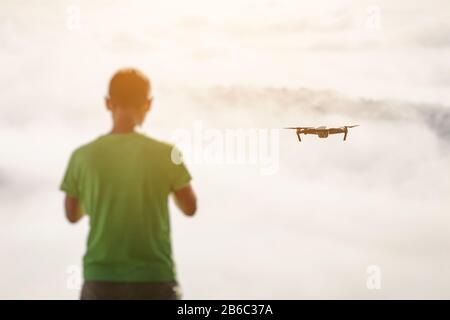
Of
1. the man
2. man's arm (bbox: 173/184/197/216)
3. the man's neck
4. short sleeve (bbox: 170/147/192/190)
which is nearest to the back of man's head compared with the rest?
the man

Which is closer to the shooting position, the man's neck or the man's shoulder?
the man's shoulder

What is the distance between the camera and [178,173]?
4.91 meters

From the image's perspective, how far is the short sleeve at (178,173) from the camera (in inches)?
193

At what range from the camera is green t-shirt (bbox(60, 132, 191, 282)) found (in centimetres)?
482

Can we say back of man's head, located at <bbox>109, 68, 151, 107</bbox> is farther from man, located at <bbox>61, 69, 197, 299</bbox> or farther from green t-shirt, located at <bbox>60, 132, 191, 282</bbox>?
green t-shirt, located at <bbox>60, 132, 191, 282</bbox>

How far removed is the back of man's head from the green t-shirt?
0.89ft

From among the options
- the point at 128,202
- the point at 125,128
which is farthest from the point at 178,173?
the point at 125,128

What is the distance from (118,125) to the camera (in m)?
5.06

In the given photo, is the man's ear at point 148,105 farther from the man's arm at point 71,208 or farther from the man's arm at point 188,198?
the man's arm at point 71,208

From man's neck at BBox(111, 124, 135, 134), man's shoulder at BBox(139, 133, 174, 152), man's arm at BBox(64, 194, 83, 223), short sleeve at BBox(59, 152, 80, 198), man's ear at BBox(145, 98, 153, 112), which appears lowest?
man's arm at BBox(64, 194, 83, 223)

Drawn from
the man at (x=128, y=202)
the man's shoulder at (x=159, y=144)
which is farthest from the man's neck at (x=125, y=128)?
the man's shoulder at (x=159, y=144)
